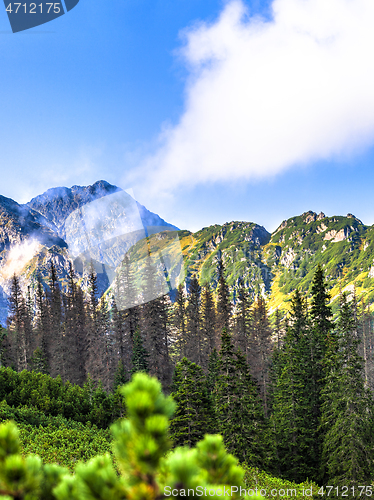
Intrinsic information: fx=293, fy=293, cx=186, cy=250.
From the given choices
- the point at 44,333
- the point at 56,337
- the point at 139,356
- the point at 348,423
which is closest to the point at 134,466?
the point at 348,423

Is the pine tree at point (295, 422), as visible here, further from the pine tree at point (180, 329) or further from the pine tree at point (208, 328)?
the pine tree at point (180, 329)

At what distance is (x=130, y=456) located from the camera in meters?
1.39

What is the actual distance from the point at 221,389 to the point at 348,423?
8194mm

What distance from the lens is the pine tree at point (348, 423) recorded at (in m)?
17.8

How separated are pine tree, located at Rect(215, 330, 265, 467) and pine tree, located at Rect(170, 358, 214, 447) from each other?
7.69 feet

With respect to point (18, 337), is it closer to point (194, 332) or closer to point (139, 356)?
point (139, 356)

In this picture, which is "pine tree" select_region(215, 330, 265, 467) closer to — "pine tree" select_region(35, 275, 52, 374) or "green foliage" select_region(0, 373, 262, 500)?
"green foliage" select_region(0, 373, 262, 500)

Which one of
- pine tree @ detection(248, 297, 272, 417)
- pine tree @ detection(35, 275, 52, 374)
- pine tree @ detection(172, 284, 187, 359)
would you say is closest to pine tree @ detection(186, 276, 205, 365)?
pine tree @ detection(172, 284, 187, 359)

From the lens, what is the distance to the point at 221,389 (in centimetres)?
1889

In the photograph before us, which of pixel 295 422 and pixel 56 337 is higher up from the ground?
pixel 56 337

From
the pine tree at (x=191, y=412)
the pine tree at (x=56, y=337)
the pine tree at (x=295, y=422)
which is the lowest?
the pine tree at (x=295, y=422)

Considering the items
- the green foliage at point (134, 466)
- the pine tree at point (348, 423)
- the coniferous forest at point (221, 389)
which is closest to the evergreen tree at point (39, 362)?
the coniferous forest at point (221, 389)

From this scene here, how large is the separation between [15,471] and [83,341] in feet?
146

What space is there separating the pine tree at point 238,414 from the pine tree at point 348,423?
475 centimetres
